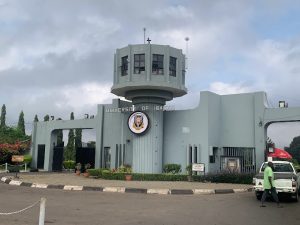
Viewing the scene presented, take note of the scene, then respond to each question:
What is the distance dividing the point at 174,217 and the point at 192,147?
17719mm

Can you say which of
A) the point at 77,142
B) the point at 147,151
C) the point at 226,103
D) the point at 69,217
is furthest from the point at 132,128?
the point at 77,142

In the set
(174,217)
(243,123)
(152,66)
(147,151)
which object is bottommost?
(174,217)

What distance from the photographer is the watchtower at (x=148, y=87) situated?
27797mm

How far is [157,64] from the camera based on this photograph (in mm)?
28094

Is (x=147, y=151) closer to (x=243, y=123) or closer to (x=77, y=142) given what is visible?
(x=243, y=123)

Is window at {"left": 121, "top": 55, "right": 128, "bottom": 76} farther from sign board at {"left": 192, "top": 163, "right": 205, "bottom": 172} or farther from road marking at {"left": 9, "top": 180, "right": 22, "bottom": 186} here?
road marking at {"left": 9, "top": 180, "right": 22, "bottom": 186}

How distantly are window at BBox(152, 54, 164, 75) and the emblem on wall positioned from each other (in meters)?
3.21

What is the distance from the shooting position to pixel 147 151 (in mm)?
28141

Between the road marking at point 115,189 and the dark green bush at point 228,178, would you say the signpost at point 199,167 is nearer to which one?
the dark green bush at point 228,178

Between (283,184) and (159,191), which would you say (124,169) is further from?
(283,184)

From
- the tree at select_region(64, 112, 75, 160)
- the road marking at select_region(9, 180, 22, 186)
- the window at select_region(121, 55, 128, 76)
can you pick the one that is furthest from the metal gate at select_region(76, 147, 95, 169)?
the tree at select_region(64, 112, 75, 160)

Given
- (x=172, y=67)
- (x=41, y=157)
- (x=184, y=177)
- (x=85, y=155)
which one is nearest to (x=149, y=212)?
(x=184, y=177)

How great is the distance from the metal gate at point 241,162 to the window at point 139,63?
8.45m

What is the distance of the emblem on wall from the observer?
28.3 meters
